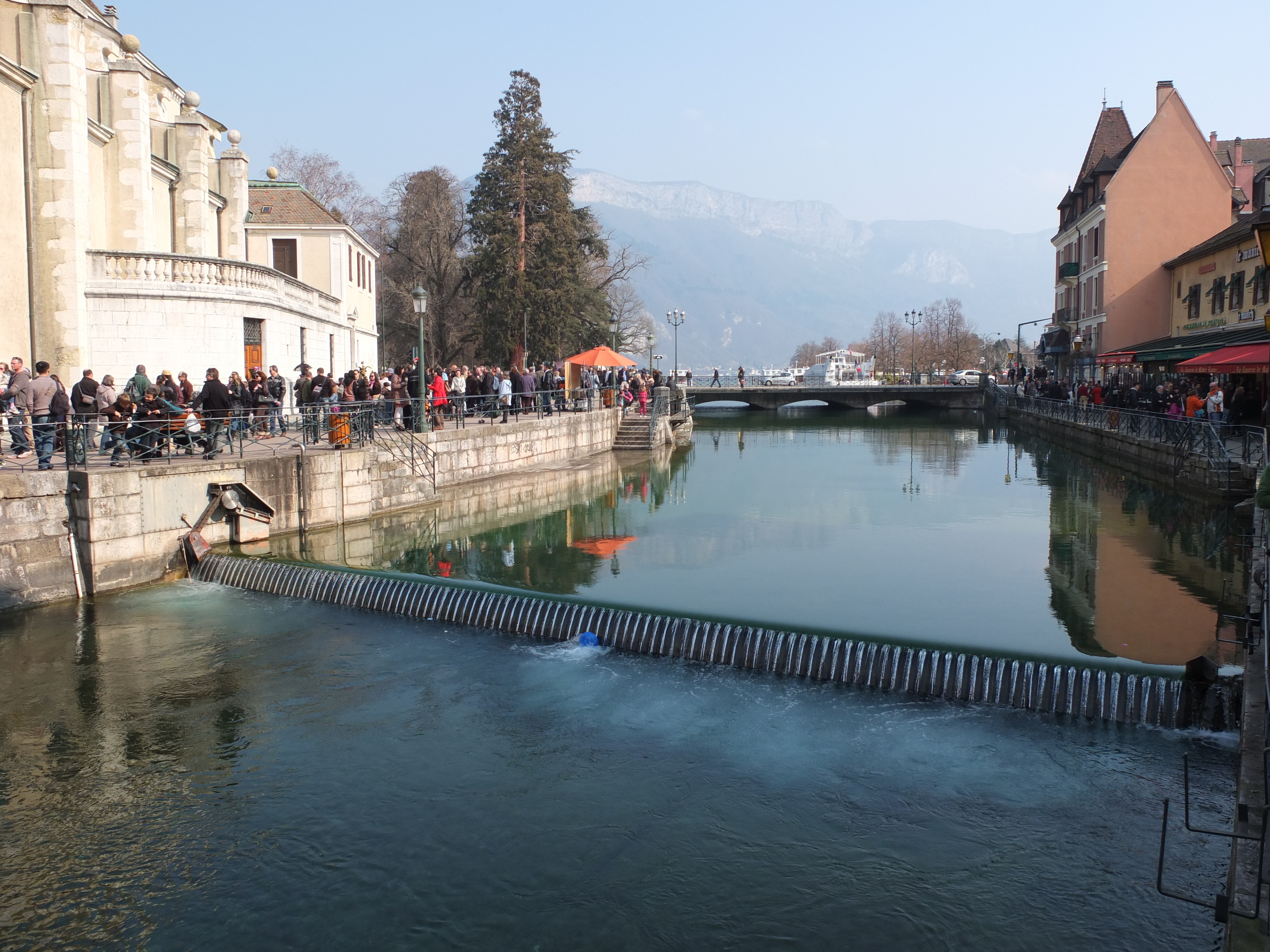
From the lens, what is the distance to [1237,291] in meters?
37.5

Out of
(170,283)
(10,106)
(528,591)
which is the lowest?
(528,591)

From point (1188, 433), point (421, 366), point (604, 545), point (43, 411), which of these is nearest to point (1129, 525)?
point (1188, 433)

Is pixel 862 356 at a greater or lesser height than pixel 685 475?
greater

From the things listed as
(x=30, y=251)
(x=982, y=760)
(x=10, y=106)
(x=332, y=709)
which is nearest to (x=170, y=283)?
(x=30, y=251)

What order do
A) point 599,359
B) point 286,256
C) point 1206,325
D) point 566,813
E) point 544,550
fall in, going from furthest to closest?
point 286,256 < point 1206,325 < point 599,359 < point 544,550 < point 566,813

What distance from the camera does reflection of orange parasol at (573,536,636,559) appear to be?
808 inches

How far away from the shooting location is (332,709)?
38.8 feet

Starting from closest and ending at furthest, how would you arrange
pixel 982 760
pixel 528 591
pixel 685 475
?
1. pixel 982 760
2. pixel 528 591
3. pixel 685 475

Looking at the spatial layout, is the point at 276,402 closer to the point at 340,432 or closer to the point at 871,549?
the point at 340,432

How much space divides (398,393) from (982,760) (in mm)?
19852

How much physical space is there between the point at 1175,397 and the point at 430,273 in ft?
142

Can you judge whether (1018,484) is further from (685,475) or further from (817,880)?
(817,880)

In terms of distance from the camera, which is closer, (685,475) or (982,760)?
(982,760)

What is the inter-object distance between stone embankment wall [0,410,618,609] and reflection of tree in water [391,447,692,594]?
2.41 metres
